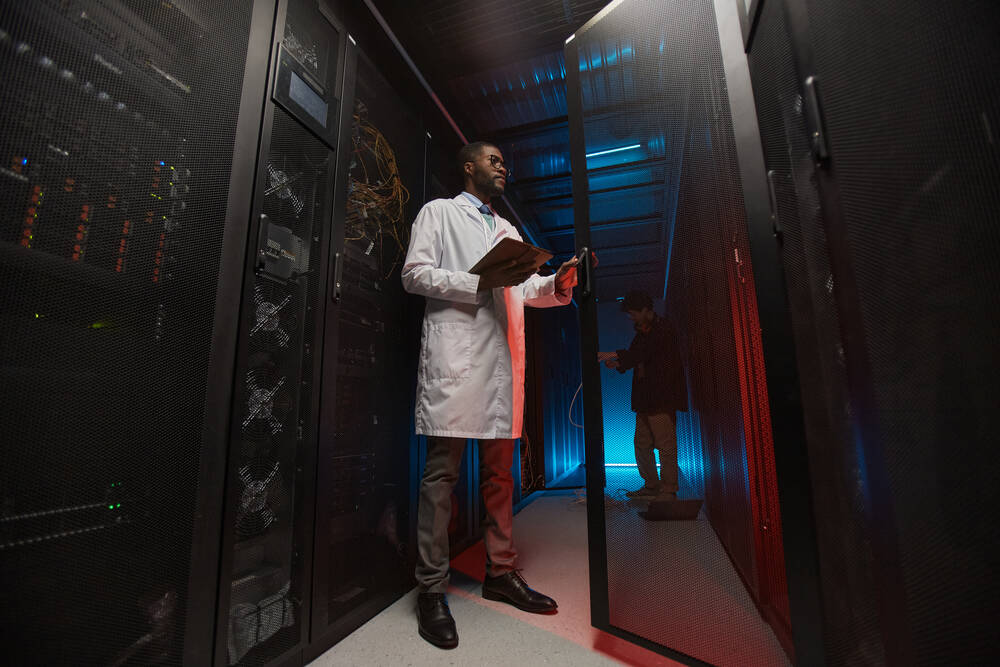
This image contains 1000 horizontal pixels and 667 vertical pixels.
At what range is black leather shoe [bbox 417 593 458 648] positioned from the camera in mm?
1237

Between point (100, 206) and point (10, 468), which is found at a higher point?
point (100, 206)

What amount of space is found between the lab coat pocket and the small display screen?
2.44ft

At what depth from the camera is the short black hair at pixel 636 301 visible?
122 centimetres

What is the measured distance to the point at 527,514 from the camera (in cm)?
291

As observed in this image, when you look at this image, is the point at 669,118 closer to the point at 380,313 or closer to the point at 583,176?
the point at 583,176

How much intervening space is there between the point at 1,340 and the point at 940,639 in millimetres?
1307

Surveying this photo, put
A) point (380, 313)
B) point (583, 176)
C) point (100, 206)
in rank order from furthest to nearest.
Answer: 1. point (380, 313)
2. point (583, 176)
3. point (100, 206)

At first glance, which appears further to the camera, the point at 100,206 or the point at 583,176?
the point at 583,176

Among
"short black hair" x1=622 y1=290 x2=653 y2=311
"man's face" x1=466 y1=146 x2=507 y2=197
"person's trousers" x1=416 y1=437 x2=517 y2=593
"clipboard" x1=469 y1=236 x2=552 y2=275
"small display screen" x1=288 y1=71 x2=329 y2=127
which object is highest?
"man's face" x1=466 y1=146 x2=507 y2=197

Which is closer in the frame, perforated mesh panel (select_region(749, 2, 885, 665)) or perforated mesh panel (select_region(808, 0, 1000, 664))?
perforated mesh panel (select_region(808, 0, 1000, 664))

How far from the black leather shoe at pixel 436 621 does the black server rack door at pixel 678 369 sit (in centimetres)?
42

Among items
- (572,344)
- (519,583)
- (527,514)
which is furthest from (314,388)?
(572,344)

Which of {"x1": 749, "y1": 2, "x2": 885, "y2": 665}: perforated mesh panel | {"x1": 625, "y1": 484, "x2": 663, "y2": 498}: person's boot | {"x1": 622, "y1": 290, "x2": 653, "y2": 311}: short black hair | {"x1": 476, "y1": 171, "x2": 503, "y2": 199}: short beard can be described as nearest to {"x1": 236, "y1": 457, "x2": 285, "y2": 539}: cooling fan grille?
{"x1": 625, "y1": 484, "x2": 663, "y2": 498}: person's boot

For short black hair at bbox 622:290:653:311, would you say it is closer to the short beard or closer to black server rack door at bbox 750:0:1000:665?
black server rack door at bbox 750:0:1000:665
